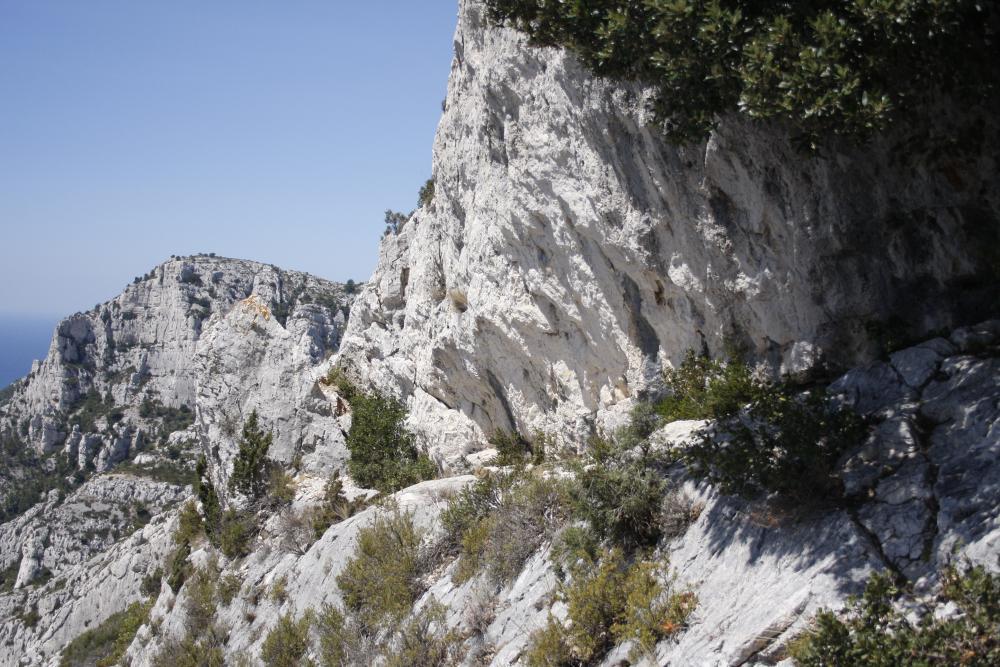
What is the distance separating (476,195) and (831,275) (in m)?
9.14

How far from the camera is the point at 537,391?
15719mm

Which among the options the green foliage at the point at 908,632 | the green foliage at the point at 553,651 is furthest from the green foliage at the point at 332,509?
the green foliage at the point at 908,632

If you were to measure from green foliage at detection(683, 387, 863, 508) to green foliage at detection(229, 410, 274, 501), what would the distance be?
17016 millimetres

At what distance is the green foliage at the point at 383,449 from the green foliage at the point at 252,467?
2942 millimetres

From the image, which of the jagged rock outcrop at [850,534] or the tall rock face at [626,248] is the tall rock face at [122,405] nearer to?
the tall rock face at [626,248]

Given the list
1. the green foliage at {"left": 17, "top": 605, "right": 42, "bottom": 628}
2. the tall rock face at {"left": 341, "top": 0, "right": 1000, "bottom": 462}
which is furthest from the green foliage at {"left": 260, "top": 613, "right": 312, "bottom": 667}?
the green foliage at {"left": 17, "top": 605, "right": 42, "bottom": 628}

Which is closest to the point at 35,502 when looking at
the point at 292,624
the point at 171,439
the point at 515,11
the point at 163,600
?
the point at 171,439

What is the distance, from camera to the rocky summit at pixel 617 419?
20.2 ft

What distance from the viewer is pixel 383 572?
1154cm

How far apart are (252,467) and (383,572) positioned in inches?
430

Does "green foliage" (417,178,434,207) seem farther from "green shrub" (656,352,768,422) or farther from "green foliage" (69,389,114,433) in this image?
"green foliage" (69,389,114,433)

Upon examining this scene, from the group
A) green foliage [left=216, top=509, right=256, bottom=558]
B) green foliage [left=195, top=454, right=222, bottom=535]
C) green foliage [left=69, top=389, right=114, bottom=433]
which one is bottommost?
green foliage [left=216, top=509, right=256, bottom=558]

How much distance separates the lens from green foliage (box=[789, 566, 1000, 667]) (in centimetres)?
452

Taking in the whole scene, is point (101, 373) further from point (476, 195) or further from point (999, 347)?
point (999, 347)
